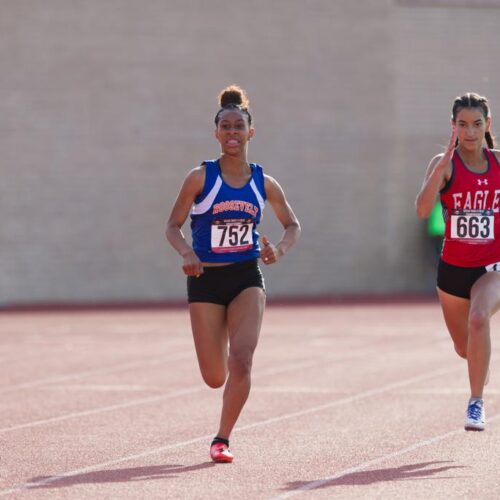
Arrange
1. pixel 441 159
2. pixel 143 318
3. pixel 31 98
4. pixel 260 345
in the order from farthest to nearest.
Answer: pixel 31 98, pixel 143 318, pixel 260 345, pixel 441 159

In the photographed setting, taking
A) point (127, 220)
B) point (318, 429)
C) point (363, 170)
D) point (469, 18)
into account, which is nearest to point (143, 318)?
point (127, 220)

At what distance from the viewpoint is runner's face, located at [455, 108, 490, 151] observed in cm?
884

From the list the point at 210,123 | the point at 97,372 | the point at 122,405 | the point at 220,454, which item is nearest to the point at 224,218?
the point at 220,454

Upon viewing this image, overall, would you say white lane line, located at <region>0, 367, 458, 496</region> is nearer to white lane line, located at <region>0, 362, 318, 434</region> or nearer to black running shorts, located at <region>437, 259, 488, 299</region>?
Answer: white lane line, located at <region>0, 362, 318, 434</region>

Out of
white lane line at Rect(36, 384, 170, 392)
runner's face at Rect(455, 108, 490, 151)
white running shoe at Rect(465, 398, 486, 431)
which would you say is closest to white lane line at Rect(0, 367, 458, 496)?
white running shoe at Rect(465, 398, 486, 431)

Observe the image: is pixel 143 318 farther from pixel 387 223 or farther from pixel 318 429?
pixel 318 429

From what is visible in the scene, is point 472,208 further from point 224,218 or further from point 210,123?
point 210,123

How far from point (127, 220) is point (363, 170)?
20.5 ft

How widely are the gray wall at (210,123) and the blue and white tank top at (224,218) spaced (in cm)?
2418

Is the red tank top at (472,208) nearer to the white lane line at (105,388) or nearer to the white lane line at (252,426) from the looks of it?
the white lane line at (252,426)

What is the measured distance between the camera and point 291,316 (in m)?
26.9

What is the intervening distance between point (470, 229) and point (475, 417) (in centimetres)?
122

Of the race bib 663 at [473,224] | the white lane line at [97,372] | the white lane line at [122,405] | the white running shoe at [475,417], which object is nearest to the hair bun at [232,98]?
the race bib 663 at [473,224]

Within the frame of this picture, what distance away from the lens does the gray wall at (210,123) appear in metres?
32.3
